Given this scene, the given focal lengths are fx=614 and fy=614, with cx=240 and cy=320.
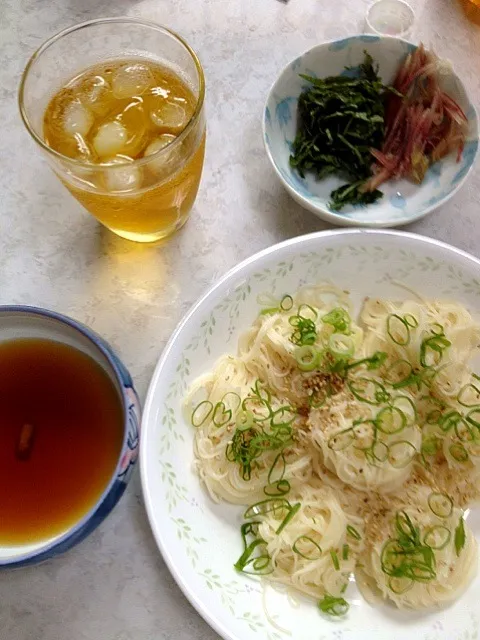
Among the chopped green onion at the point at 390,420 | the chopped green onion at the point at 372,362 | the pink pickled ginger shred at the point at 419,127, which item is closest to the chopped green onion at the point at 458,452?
the chopped green onion at the point at 390,420

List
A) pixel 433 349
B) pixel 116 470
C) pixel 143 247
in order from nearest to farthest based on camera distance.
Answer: pixel 116 470 → pixel 433 349 → pixel 143 247

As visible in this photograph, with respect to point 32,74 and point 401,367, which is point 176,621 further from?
point 32,74

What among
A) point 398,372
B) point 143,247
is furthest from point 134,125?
point 398,372

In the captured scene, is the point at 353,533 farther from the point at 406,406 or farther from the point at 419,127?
the point at 419,127

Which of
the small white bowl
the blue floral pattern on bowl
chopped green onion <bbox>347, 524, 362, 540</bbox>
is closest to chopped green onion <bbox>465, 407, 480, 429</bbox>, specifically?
chopped green onion <bbox>347, 524, 362, 540</bbox>

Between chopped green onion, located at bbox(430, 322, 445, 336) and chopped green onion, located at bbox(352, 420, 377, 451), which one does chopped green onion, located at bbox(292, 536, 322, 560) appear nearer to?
chopped green onion, located at bbox(352, 420, 377, 451)

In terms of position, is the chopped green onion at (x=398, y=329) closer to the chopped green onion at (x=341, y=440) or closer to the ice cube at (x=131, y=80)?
the chopped green onion at (x=341, y=440)

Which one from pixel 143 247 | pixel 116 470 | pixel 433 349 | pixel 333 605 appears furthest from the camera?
pixel 143 247
